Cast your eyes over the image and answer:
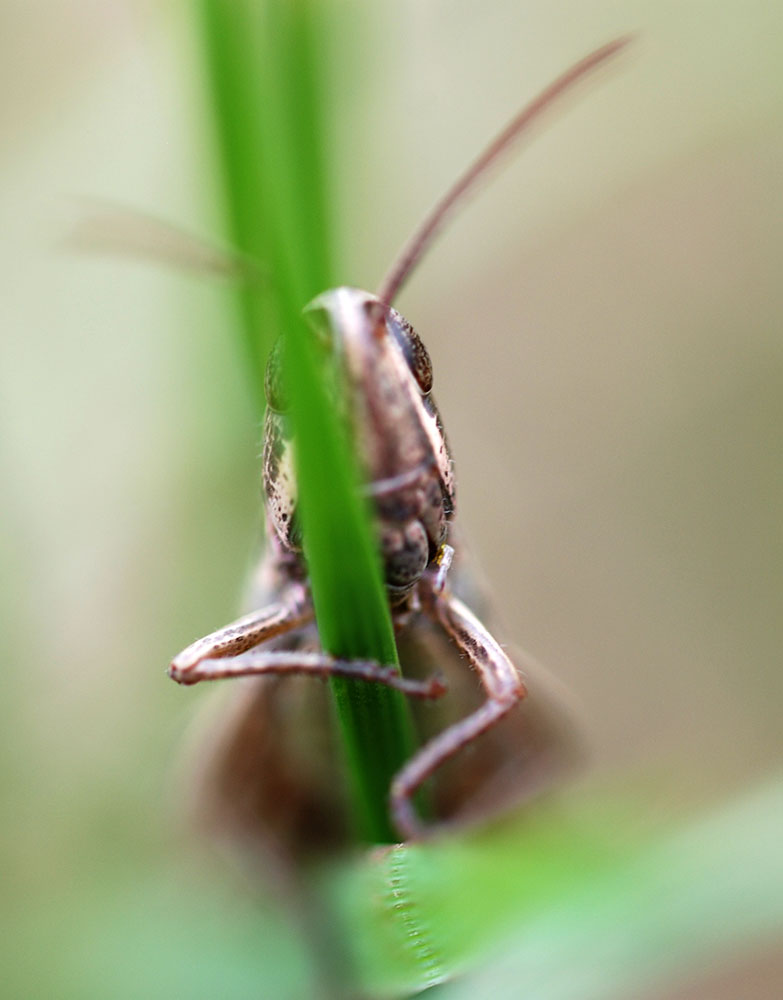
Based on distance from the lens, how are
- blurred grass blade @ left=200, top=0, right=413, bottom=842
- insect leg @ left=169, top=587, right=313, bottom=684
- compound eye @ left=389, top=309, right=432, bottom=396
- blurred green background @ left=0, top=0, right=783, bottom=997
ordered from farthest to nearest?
blurred green background @ left=0, top=0, right=783, bottom=997 → insect leg @ left=169, top=587, right=313, bottom=684 → compound eye @ left=389, top=309, right=432, bottom=396 → blurred grass blade @ left=200, top=0, right=413, bottom=842

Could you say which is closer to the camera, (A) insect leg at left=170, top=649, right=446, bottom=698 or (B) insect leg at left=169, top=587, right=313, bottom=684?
(A) insect leg at left=170, top=649, right=446, bottom=698

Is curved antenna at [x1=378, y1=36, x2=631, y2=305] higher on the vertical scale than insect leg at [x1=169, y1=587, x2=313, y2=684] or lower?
higher

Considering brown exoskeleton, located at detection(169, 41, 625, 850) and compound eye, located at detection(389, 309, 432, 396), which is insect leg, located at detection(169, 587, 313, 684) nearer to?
brown exoskeleton, located at detection(169, 41, 625, 850)

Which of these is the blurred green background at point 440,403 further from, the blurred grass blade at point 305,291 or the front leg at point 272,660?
the front leg at point 272,660

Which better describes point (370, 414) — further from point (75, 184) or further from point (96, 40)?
point (96, 40)

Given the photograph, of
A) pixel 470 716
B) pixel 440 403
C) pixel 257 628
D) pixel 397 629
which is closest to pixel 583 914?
pixel 470 716

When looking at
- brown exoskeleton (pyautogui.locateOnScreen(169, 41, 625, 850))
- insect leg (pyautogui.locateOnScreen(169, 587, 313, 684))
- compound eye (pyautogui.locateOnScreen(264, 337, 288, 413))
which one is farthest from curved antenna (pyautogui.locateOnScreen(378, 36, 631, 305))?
insect leg (pyautogui.locateOnScreen(169, 587, 313, 684))

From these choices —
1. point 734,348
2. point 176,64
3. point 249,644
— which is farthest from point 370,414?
point 734,348

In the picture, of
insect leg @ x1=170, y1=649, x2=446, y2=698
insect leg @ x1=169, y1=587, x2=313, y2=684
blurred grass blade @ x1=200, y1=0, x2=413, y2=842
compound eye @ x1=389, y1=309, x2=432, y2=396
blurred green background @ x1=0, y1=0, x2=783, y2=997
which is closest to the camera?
blurred grass blade @ x1=200, y1=0, x2=413, y2=842
